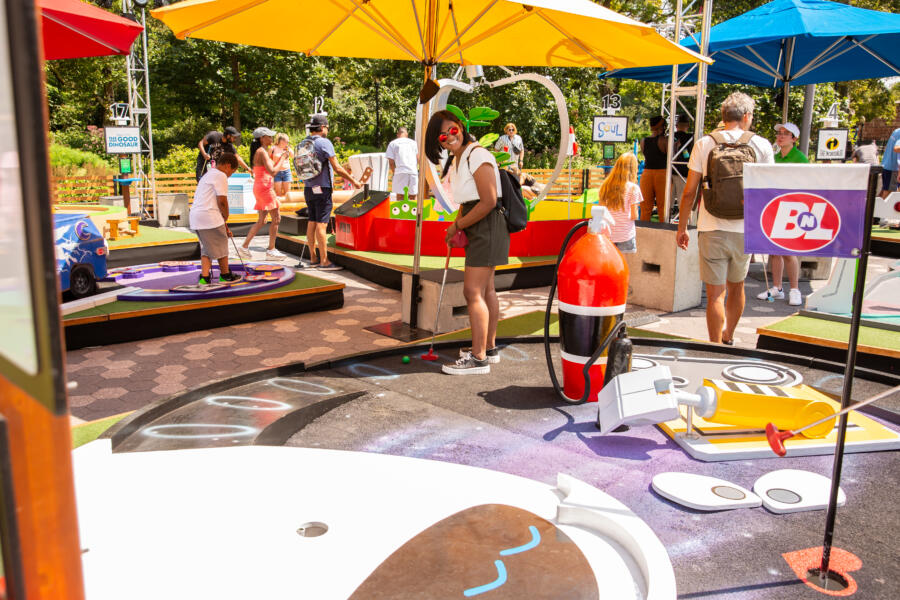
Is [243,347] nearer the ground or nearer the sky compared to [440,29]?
nearer the ground

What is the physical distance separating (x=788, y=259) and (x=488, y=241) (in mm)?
4901

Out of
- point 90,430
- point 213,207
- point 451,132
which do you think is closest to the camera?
point 90,430

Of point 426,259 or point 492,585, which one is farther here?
point 426,259

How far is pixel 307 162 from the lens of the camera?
28.1 feet

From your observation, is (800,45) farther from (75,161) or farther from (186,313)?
(75,161)

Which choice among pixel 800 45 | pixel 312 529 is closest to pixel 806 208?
pixel 312 529

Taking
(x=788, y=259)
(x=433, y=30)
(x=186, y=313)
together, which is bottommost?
(x=186, y=313)

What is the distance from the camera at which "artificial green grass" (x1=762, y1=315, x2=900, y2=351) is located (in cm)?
507

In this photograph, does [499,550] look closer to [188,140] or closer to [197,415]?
[197,415]

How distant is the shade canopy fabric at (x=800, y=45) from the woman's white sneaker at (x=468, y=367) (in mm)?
4996

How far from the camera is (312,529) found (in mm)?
2254

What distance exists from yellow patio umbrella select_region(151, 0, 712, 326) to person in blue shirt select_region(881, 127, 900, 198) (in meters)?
7.50

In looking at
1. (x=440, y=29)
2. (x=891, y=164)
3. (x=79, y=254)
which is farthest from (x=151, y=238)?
(x=891, y=164)

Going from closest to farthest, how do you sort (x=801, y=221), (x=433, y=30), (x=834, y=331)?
(x=801, y=221) → (x=834, y=331) → (x=433, y=30)
